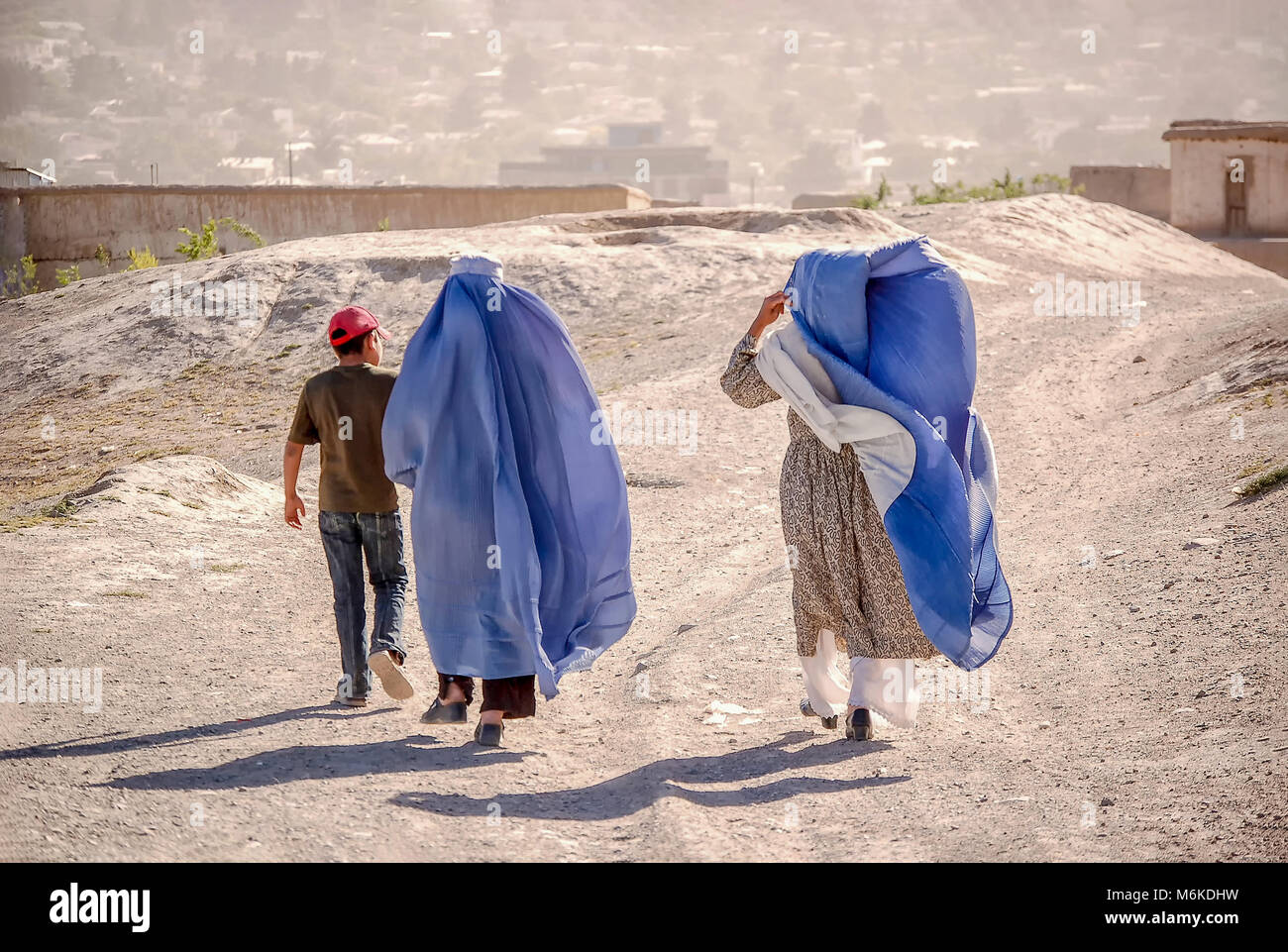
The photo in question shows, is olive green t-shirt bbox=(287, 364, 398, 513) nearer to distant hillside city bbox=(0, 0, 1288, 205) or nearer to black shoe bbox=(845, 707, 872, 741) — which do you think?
black shoe bbox=(845, 707, 872, 741)

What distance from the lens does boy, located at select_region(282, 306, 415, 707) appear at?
505cm

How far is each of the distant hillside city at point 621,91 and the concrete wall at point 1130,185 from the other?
2964 inches

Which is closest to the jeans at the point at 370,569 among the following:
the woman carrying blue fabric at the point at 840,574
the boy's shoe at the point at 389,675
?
the boy's shoe at the point at 389,675

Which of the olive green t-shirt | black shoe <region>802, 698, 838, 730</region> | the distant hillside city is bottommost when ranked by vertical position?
black shoe <region>802, 698, 838, 730</region>

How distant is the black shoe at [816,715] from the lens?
200 inches

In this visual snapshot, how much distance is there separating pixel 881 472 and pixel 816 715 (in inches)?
39.0

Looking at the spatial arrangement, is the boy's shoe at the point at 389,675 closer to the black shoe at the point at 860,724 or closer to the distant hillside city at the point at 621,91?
the black shoe at the point at 860,724

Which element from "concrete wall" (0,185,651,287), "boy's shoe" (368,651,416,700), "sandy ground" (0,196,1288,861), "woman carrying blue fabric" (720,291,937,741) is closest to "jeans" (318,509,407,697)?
"boy's shoe" (368,651,416,700)

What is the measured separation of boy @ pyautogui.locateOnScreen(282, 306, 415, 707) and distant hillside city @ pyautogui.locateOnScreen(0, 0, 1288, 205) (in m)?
108

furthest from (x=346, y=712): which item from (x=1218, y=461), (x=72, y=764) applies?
(x=1218, y=461)

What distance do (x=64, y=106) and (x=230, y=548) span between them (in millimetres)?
152820

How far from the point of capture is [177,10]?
190125mm

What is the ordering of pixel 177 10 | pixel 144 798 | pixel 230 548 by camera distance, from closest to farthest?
pixel 144 798
pixel 230 548
pixel 177 10
